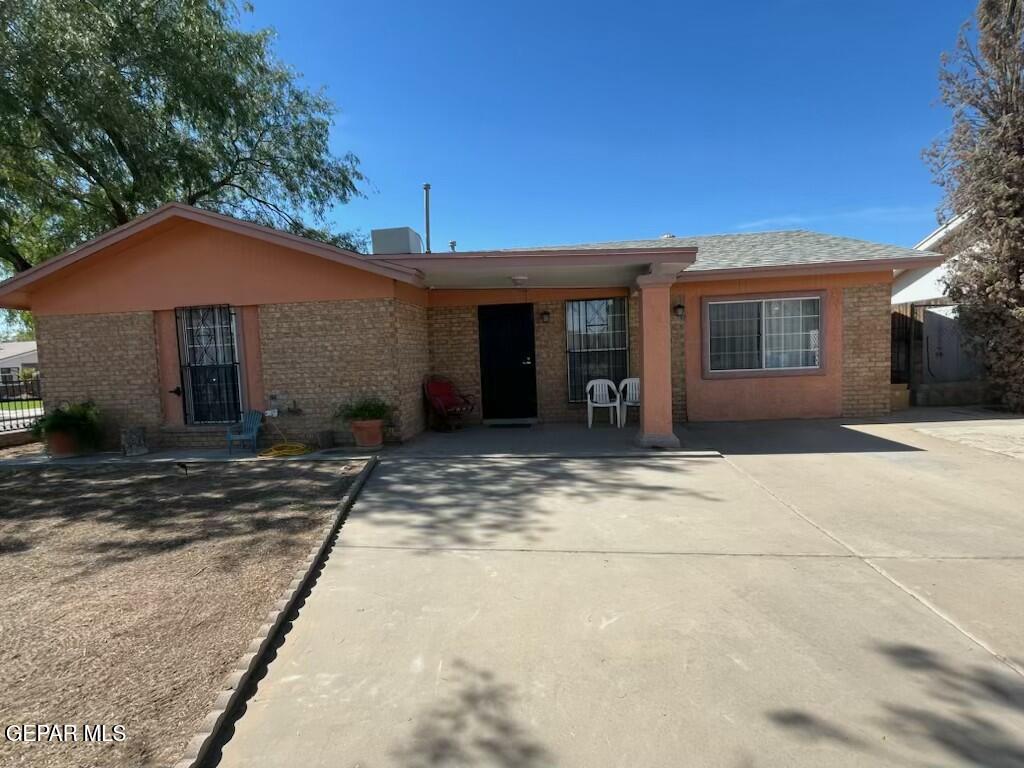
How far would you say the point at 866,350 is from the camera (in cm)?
921

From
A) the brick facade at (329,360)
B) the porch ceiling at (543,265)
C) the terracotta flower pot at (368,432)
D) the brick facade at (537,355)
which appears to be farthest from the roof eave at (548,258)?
the brick facade at (537,355)

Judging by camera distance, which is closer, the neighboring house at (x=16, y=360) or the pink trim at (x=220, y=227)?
the pink trim at (x=220, y=227)

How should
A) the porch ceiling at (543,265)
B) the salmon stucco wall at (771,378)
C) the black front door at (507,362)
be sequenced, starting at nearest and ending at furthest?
the porch ceiling at (543,265) < the salmon stucco wall at (771,378) < the black front door at (507,362)

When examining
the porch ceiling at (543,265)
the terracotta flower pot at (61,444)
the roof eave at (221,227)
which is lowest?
the terracotta flower pot at (61,444)

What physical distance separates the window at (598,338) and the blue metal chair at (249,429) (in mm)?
5309

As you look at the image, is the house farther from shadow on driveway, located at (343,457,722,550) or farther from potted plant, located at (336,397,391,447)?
shadow on driveway, located at (343,457,722,550)

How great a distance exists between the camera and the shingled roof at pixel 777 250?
8867 mm

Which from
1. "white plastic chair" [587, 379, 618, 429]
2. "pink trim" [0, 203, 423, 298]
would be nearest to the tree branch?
"pink trim" [0, 203, 423, 298]

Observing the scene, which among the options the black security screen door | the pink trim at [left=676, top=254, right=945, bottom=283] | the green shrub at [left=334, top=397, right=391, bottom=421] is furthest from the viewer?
the pink trim at [left=676, top=254, right=945, bottom=283]

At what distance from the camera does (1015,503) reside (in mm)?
4629

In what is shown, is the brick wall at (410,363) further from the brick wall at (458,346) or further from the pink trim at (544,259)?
the pink trim at (544,259)

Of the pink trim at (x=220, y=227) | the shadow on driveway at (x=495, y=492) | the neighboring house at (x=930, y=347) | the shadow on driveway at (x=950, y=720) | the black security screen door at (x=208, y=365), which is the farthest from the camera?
the neighboring house at (x=930, y=347)

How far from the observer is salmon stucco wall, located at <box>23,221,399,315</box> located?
7941 mm

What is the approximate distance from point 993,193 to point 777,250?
339 cm
